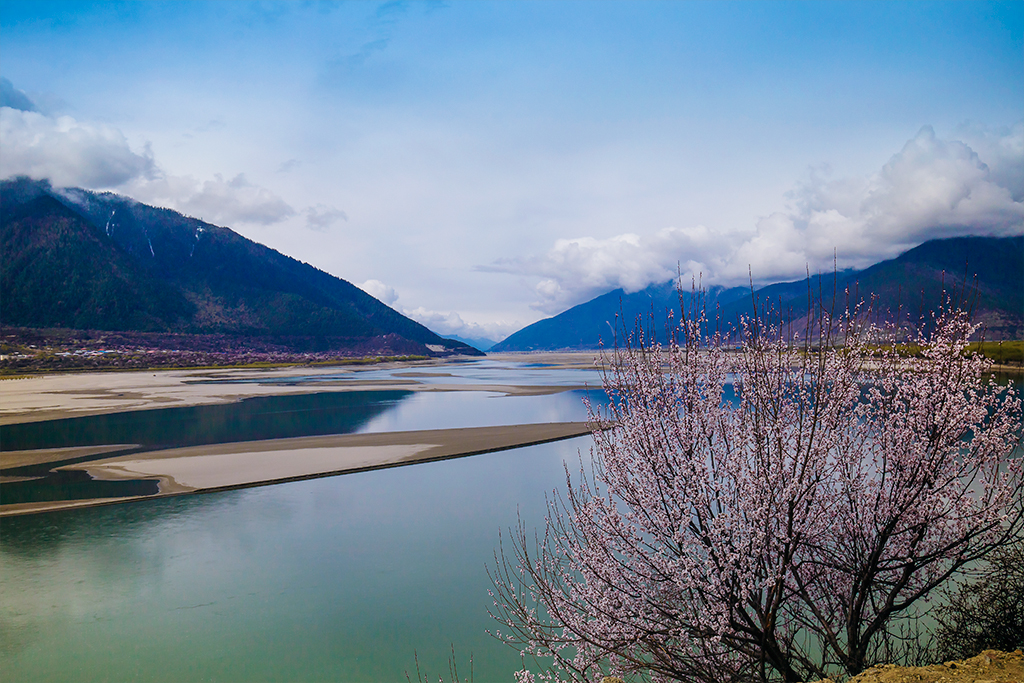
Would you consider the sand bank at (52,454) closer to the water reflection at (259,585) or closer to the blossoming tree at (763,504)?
the water reflection at (259,585)

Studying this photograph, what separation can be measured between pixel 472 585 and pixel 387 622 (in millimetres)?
2177

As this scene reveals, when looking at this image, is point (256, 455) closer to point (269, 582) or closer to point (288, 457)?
point (288, 457)

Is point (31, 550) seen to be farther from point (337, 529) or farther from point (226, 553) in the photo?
point (337, 529)

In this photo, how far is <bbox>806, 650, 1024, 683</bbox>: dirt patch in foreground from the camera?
5547 millimetres

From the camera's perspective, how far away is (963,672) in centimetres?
595

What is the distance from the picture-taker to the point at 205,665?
982cm

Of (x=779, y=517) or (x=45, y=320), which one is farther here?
(x=45, y=320)

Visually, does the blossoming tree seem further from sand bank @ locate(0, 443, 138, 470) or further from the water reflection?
sand bank @ locate(0, 443, 138, 470)

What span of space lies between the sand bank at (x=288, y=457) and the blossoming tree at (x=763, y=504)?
17.0 meters

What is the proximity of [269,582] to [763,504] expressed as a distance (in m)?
11.9

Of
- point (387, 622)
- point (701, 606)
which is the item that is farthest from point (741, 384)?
point (387, 622)

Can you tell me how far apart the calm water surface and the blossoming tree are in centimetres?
410

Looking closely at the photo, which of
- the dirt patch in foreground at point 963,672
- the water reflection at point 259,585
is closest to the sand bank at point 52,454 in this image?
the water reflection at point 259,585

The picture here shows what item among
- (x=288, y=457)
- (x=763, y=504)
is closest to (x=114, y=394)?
(x=288, y=457)
